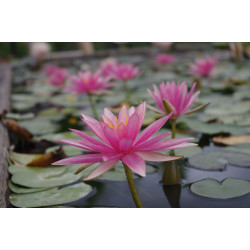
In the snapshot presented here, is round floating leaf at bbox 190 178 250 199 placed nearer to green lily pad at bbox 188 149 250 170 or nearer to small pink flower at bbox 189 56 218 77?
green lily pad at bbox 188 149 250 170

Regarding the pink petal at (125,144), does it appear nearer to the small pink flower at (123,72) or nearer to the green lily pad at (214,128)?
the green lily pad at (214,128)

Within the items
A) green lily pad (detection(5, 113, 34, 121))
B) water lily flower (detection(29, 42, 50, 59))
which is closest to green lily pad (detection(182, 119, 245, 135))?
green lily pad (detection(5, 113, 34, 121))

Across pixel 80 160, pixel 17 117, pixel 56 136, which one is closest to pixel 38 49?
pixel 17 117

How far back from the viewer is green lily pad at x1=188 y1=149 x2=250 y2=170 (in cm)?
116

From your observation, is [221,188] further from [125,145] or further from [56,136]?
[56,136]

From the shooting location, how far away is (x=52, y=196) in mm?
1044

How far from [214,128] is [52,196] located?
91 centimetres

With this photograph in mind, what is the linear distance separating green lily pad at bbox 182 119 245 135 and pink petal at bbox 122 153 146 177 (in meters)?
0.88
